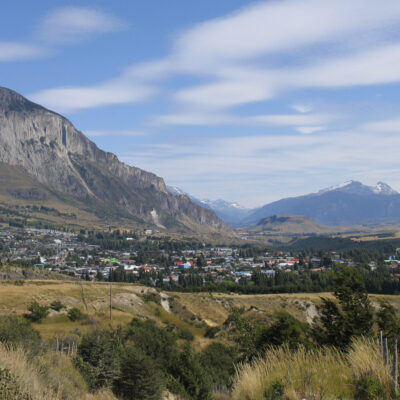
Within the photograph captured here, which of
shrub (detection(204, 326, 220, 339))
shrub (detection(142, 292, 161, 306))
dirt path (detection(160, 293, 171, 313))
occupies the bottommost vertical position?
shrub (detection(204, 326, 220, 339))

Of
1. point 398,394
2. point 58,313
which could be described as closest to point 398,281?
point 58,313

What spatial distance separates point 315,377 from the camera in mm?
7766

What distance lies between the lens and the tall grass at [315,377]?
7500 mm

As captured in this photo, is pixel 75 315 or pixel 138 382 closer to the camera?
pixel 138 382

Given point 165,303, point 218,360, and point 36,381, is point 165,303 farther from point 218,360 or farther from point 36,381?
point 36,381

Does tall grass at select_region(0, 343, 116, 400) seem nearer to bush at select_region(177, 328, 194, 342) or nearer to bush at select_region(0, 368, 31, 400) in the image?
bush at select_region(0, 368, 31, 400)

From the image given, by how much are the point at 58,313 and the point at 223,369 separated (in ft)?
79.6

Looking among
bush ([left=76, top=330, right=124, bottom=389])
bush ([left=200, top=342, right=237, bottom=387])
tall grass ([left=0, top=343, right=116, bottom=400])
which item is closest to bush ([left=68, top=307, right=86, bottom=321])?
bush ([left=200, top=342, right=237, bottom=387])

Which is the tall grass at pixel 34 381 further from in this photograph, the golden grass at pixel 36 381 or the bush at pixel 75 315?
the bush at pixel 75 315

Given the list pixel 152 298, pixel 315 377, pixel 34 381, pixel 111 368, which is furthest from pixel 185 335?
pixel 315 377

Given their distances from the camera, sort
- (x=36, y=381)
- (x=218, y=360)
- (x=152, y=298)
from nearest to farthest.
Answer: (x=36, y=381) → (x=218, y=360) → (x=152, y=298)

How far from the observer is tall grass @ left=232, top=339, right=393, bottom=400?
→ 7.50 meters

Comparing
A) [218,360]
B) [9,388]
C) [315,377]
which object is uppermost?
[315,377]

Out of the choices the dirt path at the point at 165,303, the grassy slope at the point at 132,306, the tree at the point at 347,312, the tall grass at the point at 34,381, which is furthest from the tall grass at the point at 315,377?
the dirt path at the point at 165,303
